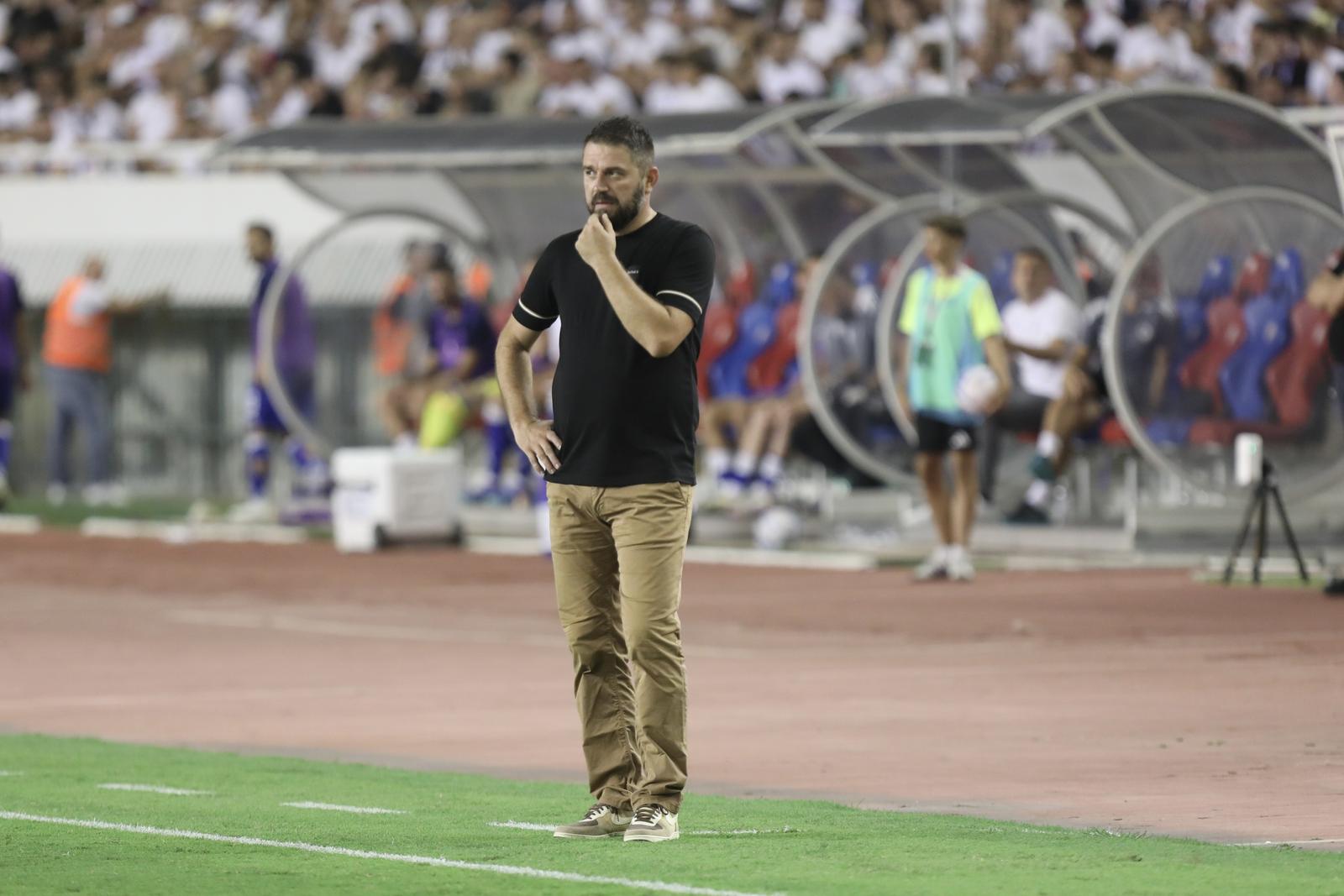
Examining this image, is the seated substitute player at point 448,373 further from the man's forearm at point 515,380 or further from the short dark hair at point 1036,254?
the man's forearm at point 515,380

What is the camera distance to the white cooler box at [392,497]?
22.8 meters

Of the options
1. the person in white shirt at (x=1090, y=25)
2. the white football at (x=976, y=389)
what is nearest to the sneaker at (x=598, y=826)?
the white football at (x=976, y=389)

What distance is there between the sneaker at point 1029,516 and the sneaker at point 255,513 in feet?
23.8

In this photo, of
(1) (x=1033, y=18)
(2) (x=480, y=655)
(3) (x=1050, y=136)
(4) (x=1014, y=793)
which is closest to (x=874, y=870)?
(4) (x=1014, y=793)

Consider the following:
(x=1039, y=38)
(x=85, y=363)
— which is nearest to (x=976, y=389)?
(x=1039, y=38)

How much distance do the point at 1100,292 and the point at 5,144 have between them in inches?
620

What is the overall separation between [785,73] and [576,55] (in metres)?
2.77

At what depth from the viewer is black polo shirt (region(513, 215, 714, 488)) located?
829cm

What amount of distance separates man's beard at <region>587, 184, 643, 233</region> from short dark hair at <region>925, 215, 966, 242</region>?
10.2m

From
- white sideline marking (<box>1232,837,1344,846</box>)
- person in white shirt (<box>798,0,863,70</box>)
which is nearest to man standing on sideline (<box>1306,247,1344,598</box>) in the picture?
person in white shirt (<box>798,0,863,70</box>)

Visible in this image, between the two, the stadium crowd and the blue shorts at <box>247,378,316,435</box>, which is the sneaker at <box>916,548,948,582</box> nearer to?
the stadium crowd

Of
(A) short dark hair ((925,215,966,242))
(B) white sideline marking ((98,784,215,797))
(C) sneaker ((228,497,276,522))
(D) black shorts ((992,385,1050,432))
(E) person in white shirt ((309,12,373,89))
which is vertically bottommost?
(B) white sideline marking ((98,784,215,797))

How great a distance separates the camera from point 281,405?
25609mm

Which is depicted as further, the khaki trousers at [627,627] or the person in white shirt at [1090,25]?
the person in white shirt at [1090,25]
